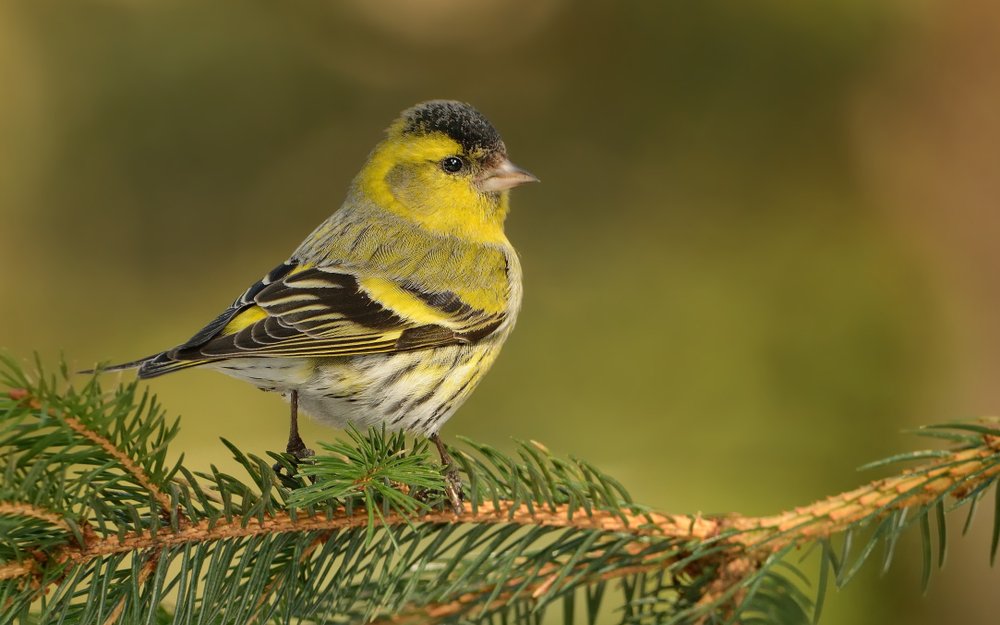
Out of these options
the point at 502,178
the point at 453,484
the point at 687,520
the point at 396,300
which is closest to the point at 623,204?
the point at 502,178

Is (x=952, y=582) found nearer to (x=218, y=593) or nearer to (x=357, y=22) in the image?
(x=218, y=593)

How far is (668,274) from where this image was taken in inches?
106

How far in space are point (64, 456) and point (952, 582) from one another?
2.20 metres

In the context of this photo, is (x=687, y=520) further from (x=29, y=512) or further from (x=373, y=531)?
(x=29, y=512)

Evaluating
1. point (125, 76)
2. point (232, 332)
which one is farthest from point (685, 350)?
point (125, 76)

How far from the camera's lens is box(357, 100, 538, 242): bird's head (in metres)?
2.48

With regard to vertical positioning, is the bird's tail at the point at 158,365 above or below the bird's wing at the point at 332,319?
below

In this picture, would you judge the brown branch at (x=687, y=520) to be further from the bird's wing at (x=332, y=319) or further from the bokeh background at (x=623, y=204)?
the bokeh background at (x=623, y=204)

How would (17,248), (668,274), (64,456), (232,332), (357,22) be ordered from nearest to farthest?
(64,456) < (232,332) < (668,274) < (17,248) < (357,22)

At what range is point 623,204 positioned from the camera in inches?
111

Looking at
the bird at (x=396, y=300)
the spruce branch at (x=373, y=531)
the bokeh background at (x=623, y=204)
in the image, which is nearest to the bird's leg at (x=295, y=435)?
the bird at (x=396, y=300)

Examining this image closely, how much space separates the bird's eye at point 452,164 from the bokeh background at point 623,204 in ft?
1.51

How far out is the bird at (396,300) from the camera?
1.93 m

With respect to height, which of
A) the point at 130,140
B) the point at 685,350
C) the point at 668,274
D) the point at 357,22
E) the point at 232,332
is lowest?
the point at 232,332
